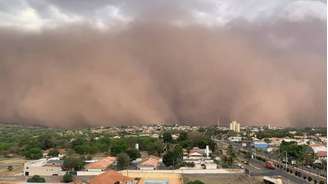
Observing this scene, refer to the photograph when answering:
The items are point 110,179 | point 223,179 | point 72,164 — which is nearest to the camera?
point 110,179

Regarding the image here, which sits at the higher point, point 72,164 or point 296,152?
point 296,152

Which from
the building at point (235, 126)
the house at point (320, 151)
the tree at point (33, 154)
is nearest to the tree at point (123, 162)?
the tree at point (33, 154)

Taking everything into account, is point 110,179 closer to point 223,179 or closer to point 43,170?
point 223,179

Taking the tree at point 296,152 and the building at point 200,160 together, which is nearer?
the building at point 200,160

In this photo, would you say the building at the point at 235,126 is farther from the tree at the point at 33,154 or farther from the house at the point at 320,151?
the tree at the point at 33,154

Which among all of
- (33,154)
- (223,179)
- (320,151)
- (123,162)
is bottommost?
(223,179)

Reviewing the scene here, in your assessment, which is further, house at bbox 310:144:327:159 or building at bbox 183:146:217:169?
house at bbox 310:144:327:159

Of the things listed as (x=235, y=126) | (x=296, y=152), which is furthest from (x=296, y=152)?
(x=235, y=126)

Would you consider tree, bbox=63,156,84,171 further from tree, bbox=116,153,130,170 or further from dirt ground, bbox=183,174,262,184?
dirt ground, bbox=183,174,262,184

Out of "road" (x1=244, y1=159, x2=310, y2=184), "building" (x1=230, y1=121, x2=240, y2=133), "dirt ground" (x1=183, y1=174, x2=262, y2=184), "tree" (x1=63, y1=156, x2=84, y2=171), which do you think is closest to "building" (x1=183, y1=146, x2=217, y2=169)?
"road" (x1=244, y1=159, x2=310, y2=184)
